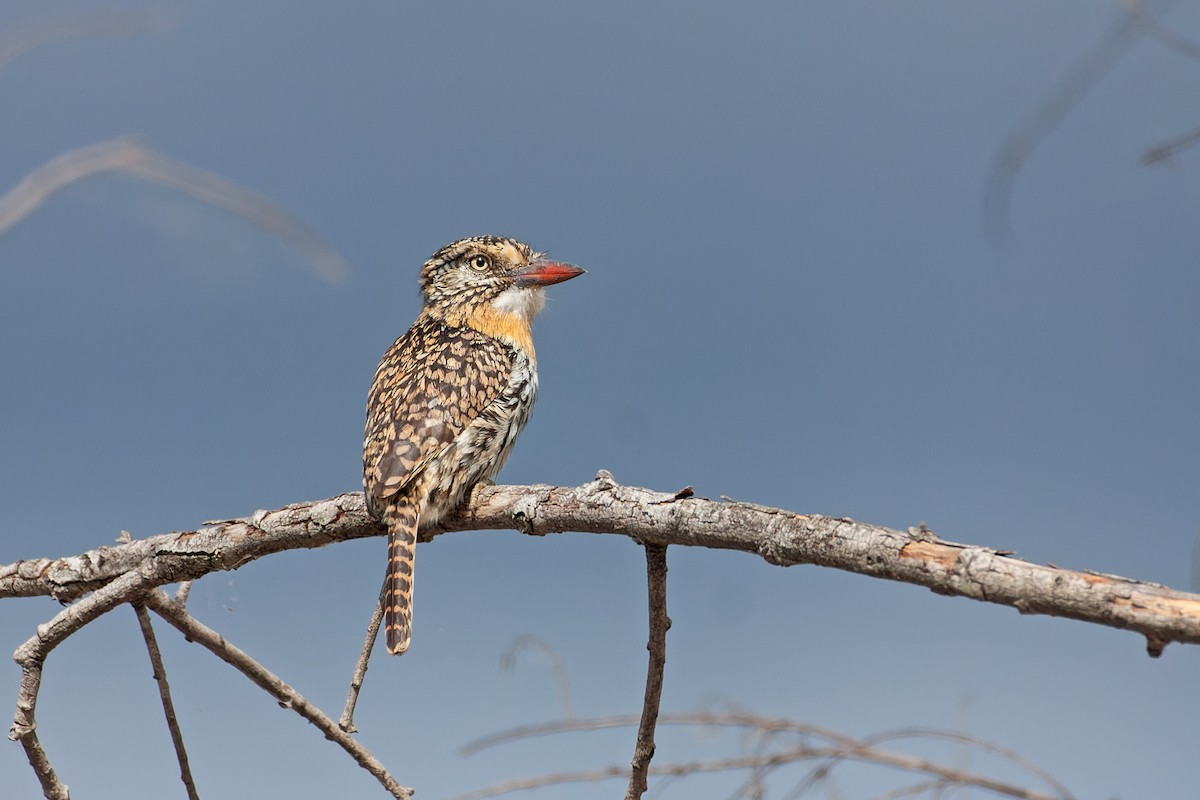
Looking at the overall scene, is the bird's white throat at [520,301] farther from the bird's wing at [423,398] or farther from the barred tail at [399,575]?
the barred tail at [399,575]

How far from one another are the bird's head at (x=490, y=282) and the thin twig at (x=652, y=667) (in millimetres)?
2500

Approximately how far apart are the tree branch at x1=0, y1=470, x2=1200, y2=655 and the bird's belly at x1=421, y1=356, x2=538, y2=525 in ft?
0.31

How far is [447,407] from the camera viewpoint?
505 cm

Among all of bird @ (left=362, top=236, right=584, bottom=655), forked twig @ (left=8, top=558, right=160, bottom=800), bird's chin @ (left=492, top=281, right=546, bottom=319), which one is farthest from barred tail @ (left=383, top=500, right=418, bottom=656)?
bird's chin @ (left=492, top=281, right=546, bottom=319)

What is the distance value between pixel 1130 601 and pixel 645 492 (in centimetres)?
161

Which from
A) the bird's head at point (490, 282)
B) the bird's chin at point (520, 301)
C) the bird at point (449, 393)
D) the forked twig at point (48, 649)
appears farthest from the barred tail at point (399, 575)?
the bird's chin at point (520, 301)

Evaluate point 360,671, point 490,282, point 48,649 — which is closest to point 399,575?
point 360,671

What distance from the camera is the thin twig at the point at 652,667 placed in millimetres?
3635

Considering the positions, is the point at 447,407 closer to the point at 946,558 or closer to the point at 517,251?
the point at 517,251

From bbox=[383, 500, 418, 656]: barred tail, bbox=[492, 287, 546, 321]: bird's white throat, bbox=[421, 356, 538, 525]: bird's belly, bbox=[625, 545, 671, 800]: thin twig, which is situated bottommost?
bbox=[625, 545, 671, 800]: thin twig

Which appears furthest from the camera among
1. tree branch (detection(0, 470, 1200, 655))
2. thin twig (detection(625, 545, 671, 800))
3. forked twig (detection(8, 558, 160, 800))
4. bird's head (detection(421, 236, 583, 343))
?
bird's head (detection(421, 236, 583, 343))

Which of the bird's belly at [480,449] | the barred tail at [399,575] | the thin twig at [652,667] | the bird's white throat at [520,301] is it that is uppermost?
the bird's white throat at [520,301]

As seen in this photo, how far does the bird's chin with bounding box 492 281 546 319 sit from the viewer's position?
6.14 meters

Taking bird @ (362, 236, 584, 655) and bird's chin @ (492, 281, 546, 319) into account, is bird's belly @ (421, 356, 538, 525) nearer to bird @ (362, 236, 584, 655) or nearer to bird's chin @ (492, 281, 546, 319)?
bird @ (362, 236, 584, 655)
